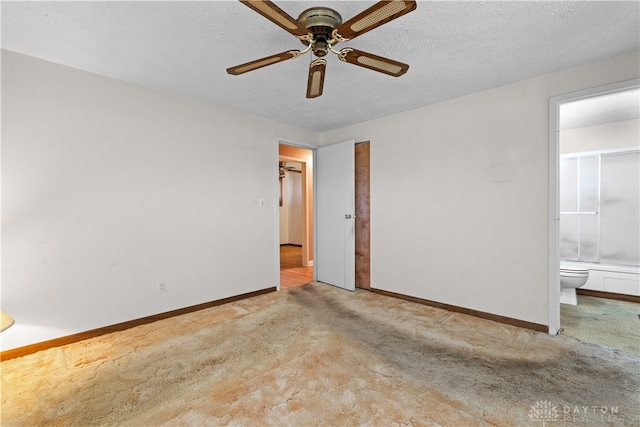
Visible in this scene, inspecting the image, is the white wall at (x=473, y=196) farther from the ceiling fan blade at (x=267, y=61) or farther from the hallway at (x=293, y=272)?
the ceiling fan blade at (x=267, y=61)

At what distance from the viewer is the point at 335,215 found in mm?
4148

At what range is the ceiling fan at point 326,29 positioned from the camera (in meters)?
1.29

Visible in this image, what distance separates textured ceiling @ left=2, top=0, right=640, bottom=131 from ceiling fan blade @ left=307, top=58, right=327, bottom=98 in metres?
0.30

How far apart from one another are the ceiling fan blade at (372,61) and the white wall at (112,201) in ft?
→ 6.74

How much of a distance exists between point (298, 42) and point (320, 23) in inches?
17.5

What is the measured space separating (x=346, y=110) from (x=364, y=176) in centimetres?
96

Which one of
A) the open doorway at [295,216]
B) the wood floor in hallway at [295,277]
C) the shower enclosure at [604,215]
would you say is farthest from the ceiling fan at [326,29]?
the shower enclosure at [604,215]

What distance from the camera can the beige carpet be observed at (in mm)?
1535

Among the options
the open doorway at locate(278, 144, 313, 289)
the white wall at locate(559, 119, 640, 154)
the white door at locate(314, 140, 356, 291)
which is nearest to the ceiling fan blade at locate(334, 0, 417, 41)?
the white door at locate(314, 140, 356, 291)

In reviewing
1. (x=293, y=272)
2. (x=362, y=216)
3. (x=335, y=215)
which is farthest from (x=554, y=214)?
(x=293, y=272)

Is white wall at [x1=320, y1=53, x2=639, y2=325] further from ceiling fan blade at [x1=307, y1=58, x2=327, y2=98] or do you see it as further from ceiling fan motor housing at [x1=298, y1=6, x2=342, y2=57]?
ceiling fan motor housing at [x1=298, y1=6, x2=342, y2=57]

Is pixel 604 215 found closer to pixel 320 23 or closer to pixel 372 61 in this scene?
pixel 372 61

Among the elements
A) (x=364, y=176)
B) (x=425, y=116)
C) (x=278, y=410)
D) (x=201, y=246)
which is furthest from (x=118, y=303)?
(x=425, y=116)

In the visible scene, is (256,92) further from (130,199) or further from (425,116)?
(425,116)
